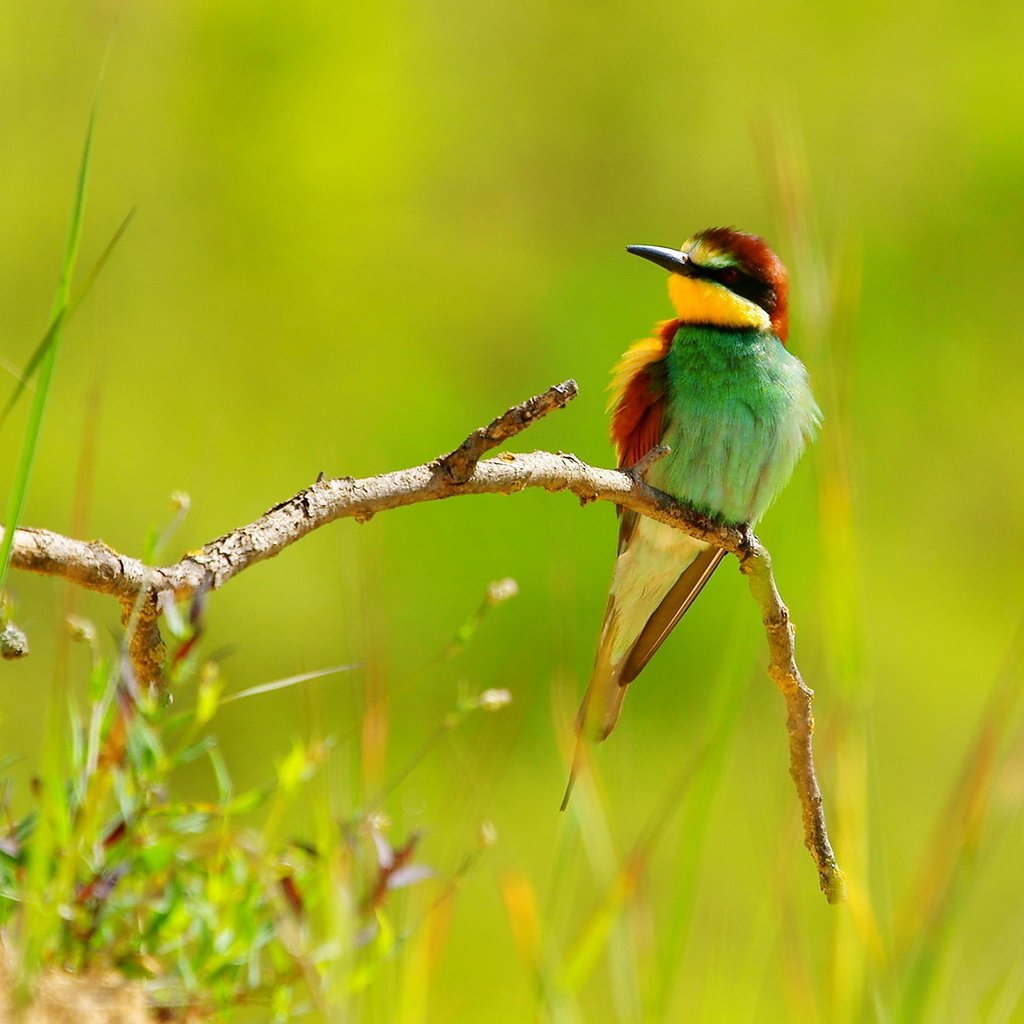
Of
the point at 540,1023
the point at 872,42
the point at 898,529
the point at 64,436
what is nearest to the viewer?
the point at 540,1023

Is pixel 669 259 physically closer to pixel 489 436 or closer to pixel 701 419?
pixel 701 419

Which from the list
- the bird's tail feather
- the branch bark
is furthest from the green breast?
the branch bark

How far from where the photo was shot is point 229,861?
1.01 meters

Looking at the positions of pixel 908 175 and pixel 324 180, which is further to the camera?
pixel 908 175

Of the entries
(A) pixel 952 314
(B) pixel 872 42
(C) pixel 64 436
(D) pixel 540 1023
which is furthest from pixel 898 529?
(D) pixel 540 1023

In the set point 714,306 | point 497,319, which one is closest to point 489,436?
point 714,306

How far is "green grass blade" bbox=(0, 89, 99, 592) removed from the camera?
70 centimetres

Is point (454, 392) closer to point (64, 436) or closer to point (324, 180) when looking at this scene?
point (324, 180)

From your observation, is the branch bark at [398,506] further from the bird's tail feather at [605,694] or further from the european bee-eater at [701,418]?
the european bee-eater at [701,418]

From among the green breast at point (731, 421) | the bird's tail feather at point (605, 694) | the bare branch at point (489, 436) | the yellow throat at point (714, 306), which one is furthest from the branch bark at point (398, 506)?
the yellow throat at point (714, 306)

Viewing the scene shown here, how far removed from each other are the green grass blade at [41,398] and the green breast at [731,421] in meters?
1.17

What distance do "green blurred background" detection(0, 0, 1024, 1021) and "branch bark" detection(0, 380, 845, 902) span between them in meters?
1.63

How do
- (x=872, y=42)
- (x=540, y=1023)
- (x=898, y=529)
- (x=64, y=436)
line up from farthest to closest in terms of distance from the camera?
(x=872, y=42) → (x=898, y=529) → (x=64, y=436) → (x=540, y=1023)

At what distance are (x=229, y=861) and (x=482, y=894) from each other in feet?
8.94
